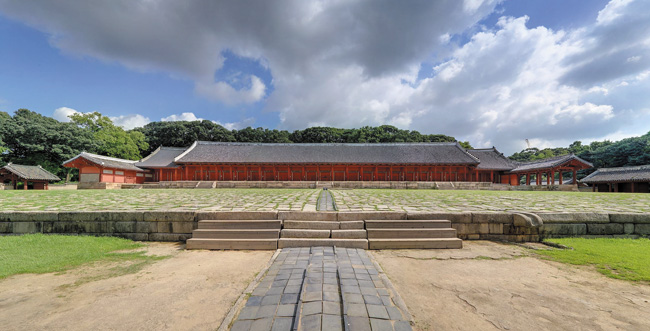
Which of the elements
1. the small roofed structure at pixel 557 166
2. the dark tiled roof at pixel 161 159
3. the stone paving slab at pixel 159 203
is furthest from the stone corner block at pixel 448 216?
the dark tiled roof at pixel 161 159

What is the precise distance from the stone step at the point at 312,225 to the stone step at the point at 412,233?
0.82 m

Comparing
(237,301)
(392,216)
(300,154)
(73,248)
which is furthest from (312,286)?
(300,154)

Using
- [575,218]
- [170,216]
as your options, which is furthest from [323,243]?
[575,218]

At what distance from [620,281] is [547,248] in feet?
5.47

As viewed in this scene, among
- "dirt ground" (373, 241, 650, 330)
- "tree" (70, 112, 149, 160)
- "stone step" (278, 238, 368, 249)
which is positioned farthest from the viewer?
"tree" (70, 112, 149, 160)

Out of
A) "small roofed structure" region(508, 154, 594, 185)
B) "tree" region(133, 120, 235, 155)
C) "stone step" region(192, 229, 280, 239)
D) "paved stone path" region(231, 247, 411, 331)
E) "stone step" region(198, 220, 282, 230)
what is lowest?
"paved stone path" region(231, 247, 411, 331)

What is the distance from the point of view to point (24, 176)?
21797 millimetres

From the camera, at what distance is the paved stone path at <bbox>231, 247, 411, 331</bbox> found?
7.71 ft

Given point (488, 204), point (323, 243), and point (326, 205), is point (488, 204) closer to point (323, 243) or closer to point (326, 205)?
point (326, 205)

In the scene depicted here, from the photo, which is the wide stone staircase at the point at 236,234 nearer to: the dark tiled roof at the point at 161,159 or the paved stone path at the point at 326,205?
the paved stone path at the point at 326,205

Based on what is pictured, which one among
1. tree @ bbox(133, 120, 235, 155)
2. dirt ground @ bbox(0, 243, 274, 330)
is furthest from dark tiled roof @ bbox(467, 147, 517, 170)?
tree @ bbox(133, 120, 235, 155)

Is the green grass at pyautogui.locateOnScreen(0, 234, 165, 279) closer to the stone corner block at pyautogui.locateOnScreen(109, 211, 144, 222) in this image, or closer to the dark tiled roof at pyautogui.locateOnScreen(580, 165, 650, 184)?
the stone corner block at pyautogui.locateOnScreen(109, 211, 144, 222)

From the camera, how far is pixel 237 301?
112 inches

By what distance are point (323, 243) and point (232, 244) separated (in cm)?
190
